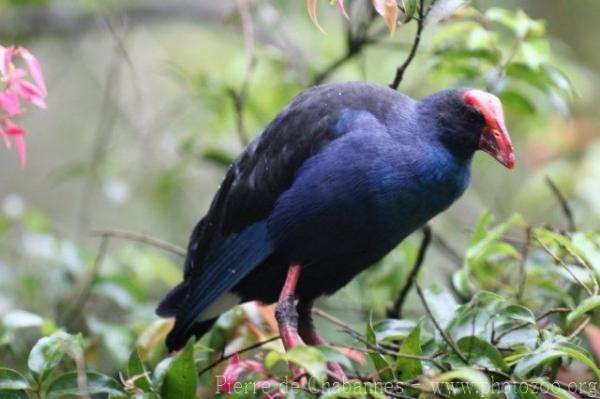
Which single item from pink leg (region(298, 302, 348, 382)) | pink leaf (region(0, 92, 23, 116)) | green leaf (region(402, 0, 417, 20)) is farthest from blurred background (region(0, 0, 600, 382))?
green leaf (region(402, 0, 417, 20))

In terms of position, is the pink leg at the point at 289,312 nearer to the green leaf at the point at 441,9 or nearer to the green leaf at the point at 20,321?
the green leaf at the point at 20,321

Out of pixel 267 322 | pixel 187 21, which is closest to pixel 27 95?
pixel 267 322

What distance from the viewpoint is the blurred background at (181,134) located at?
13.4 feet

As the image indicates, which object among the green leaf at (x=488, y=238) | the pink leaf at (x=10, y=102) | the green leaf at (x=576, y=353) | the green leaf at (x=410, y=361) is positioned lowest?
the green leaf at (x=576, y=353)

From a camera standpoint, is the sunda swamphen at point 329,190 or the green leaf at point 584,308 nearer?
the green leaf at point 584,308

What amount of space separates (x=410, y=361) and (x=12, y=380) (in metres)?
1.01

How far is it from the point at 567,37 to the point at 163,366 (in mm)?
5376

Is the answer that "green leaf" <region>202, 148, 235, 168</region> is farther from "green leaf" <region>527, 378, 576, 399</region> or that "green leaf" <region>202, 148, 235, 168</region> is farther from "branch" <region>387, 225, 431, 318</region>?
"green leaf" <region>527, 378, 576, 399</region>

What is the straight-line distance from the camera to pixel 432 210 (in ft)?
10.4

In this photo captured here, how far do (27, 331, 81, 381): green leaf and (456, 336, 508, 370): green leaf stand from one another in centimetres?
101

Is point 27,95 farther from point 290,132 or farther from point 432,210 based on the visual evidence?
point 432,210

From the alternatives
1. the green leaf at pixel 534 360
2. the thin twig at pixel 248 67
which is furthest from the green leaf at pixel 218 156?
the green leaf at pixel 534 360

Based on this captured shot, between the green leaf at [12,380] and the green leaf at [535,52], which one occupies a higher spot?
the green leaf at [535,52]

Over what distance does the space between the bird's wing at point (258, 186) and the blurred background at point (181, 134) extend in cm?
21
